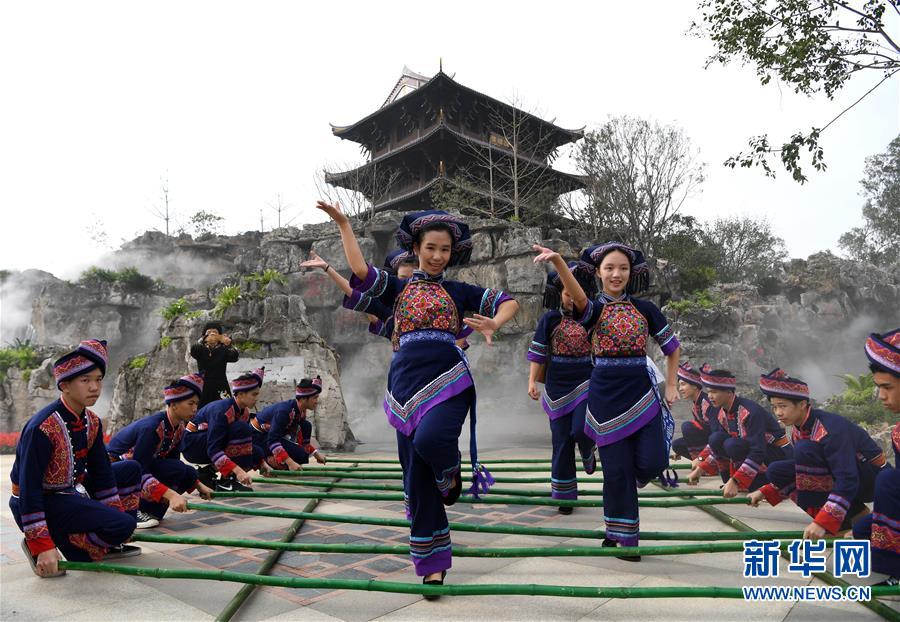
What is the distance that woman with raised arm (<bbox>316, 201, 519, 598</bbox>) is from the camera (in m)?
2.68

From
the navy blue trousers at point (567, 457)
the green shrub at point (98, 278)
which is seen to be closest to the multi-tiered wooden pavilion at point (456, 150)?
the green shrub at point (98, 278)

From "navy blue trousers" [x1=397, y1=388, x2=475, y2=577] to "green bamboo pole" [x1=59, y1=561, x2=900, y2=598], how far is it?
7.7 inches

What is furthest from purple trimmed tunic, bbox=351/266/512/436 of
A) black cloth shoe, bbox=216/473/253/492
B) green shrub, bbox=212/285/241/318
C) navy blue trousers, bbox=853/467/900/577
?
green shrub, bbox=212/285/241/318

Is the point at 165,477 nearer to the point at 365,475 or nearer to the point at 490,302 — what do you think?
the point at 365,475

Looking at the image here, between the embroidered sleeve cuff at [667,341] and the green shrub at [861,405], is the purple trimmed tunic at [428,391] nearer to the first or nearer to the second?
the embroidered sleeve cuff at [667,341]

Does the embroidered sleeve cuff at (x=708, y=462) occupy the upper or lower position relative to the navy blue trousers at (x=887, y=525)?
lower

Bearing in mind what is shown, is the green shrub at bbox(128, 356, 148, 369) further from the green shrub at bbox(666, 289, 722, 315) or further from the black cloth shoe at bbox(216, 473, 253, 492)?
the green shrub at bbox(666, 289, 722, 315)

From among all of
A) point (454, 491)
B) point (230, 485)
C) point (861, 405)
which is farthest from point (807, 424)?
point (861, 405)

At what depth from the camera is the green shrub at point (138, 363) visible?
36.8ft

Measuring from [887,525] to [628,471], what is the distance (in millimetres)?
1170

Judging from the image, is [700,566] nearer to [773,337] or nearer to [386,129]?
[773,337]

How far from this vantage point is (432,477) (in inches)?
110

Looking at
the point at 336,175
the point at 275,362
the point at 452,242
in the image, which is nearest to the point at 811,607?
the point at 452,242

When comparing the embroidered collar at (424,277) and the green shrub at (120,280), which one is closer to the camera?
the embroidered collar at (424,277)
